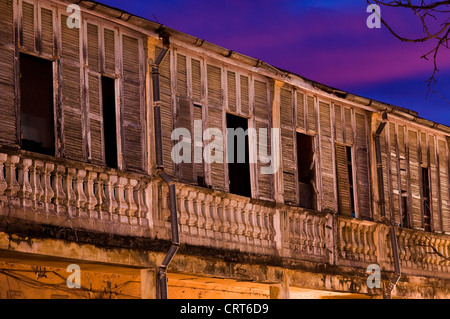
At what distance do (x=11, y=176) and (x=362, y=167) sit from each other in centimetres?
835

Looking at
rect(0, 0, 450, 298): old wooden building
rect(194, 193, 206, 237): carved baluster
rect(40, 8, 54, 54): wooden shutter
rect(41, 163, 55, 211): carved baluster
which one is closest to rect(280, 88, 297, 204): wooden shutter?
rect(0, 0, 450, 298): old wooden building

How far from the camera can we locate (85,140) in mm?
13547

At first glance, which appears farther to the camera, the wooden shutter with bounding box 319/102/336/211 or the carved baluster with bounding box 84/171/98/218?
the wooden shutter with bounding box 319/102/336/211

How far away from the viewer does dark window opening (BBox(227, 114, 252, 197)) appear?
16.3 metres

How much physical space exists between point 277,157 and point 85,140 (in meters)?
4.36

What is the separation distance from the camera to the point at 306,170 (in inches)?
704

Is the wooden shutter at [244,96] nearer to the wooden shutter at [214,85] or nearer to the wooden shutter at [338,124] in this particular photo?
the wooden shutter at [214,85]

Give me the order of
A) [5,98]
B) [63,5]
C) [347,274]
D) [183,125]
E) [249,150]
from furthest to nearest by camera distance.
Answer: [347,274] → [249,150] → [183,125] → [63,5] → [5,98]

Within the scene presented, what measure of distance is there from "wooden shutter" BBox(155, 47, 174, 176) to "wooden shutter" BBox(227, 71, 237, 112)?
1.40 meters

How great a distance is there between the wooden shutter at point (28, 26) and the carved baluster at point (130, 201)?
2.36 m

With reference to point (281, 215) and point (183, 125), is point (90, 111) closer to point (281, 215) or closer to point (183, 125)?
point (183, 125)

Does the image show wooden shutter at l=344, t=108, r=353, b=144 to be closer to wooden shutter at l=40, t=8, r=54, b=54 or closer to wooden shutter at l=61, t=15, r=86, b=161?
wooden shutter at l=61, t=15, r=86, b=161

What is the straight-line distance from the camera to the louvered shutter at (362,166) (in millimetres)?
18641
